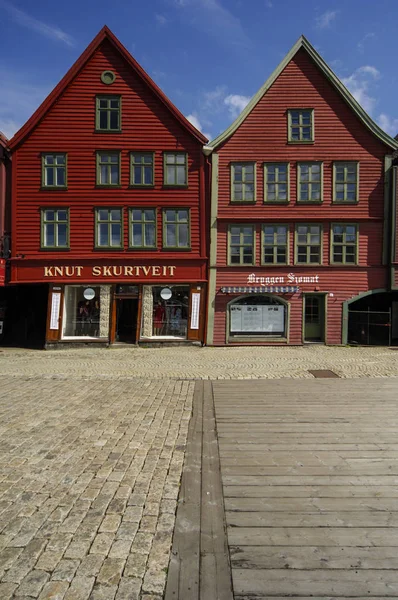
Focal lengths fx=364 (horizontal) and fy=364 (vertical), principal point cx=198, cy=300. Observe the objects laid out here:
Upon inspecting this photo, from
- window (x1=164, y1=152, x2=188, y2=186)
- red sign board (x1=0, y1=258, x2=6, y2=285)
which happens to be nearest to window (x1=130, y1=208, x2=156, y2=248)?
window (x1=164, y1=152, x2=188, y2=186)

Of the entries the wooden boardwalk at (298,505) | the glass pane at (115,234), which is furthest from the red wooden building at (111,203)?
the wooden boardwalk at (298,505)

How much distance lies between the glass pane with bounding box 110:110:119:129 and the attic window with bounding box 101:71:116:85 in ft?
4.76

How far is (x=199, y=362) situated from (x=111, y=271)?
23.1 feet

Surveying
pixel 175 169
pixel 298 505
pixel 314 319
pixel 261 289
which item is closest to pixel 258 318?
pixel 261 289

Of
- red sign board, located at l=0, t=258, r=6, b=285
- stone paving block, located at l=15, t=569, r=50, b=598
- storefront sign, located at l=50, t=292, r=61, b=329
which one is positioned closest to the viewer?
stone paving block, located at l=15, t=569, r=50, b=598

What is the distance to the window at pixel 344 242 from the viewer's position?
18.2m

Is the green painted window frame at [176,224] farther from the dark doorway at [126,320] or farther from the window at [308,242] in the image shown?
the window at [308,242]

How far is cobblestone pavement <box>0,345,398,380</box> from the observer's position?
452 inches

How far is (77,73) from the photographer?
702 inches

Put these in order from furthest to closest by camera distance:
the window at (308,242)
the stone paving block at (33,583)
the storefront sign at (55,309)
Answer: the window at (308,242) < the storefront sign at (55,309) < the stone paving block at (33,583)

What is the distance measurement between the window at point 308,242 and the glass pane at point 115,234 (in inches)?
351

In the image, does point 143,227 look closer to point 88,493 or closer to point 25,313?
point 25,313

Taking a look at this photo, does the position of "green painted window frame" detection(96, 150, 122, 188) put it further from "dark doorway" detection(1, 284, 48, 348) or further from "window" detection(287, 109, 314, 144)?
"window" detection(287, 109, 314, 144)

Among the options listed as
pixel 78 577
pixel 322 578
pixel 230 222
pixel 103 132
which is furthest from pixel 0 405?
pixel 103 132
